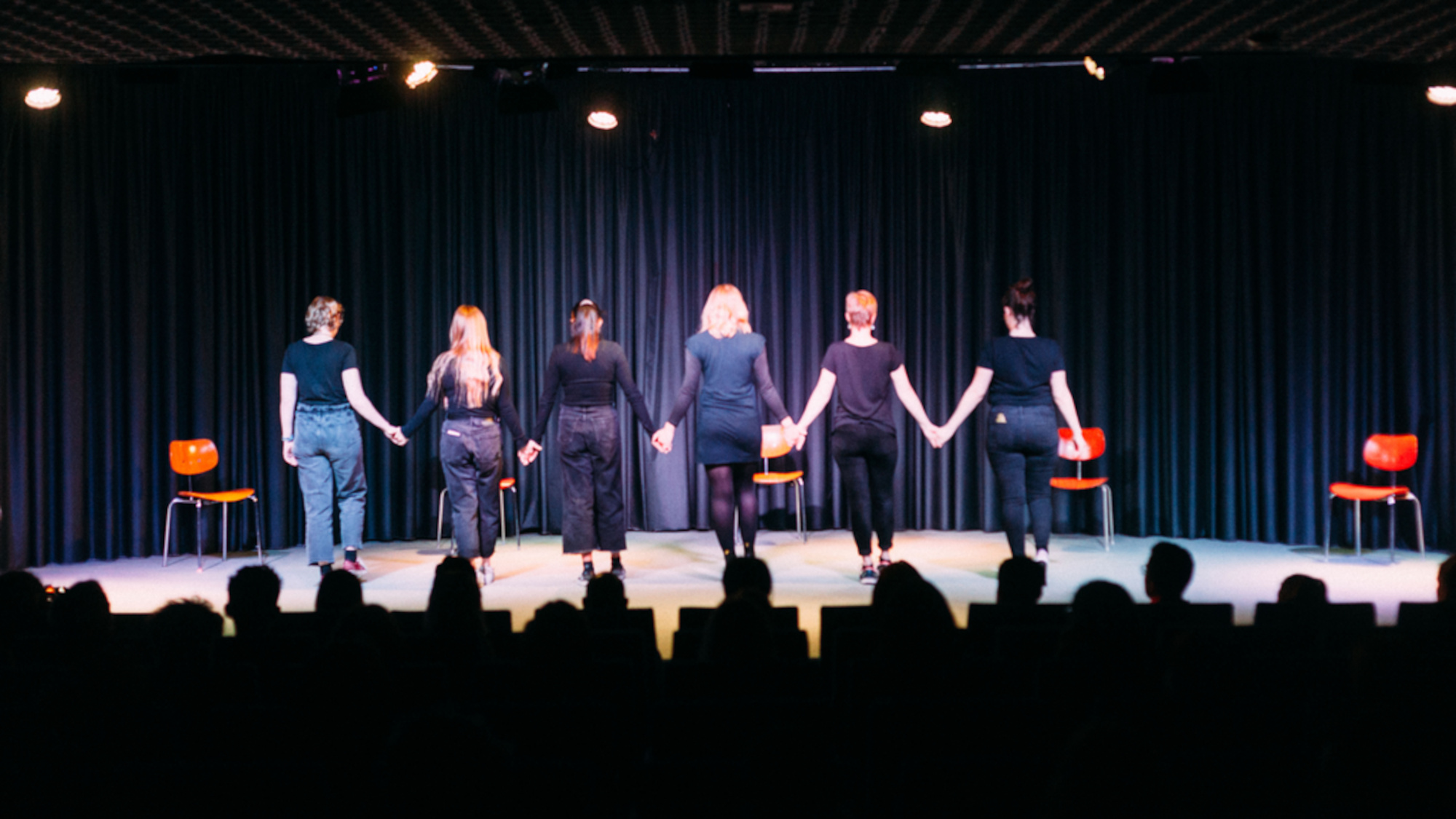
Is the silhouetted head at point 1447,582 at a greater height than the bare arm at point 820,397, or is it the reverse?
the bare arm at point 820,397

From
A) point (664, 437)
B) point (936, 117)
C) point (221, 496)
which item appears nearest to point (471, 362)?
point (664, 437)

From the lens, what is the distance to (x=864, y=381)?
243 inches

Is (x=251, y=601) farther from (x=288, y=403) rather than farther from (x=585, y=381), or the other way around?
(x=288, y=403)

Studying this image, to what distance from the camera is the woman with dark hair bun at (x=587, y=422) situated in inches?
247

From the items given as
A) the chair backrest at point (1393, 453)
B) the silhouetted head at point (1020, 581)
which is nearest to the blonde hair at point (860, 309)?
the silhouetted head at point (1020, 581)

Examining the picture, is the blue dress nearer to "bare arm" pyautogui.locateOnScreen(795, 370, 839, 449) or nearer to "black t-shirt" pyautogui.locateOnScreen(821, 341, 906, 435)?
"bare arm" pyautogui.locateOnScreen(795, 370, 839, 449)

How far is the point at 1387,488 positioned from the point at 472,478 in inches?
225

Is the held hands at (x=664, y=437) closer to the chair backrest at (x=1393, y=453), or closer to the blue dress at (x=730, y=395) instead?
the blue dress at (x=730, y=395)

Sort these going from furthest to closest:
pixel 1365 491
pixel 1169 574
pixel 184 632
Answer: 1. pixel 1365 491
2. pixel 1169 574
3. pixel 184 632

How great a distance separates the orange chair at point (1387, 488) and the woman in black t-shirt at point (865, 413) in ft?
9.92

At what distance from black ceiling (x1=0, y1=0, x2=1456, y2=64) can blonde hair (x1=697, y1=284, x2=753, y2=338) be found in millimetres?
1550

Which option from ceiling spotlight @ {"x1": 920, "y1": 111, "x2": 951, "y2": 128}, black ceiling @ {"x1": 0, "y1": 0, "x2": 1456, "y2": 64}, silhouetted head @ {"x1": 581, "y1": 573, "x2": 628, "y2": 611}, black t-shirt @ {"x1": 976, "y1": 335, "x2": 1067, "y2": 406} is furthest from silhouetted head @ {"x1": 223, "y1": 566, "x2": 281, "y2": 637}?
ceiling spotlight @ {"x1": 920, "y1": 111, "x2": 951, "y2": 128}

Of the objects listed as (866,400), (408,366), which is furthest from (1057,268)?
(408,366)

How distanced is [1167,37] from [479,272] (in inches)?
223
